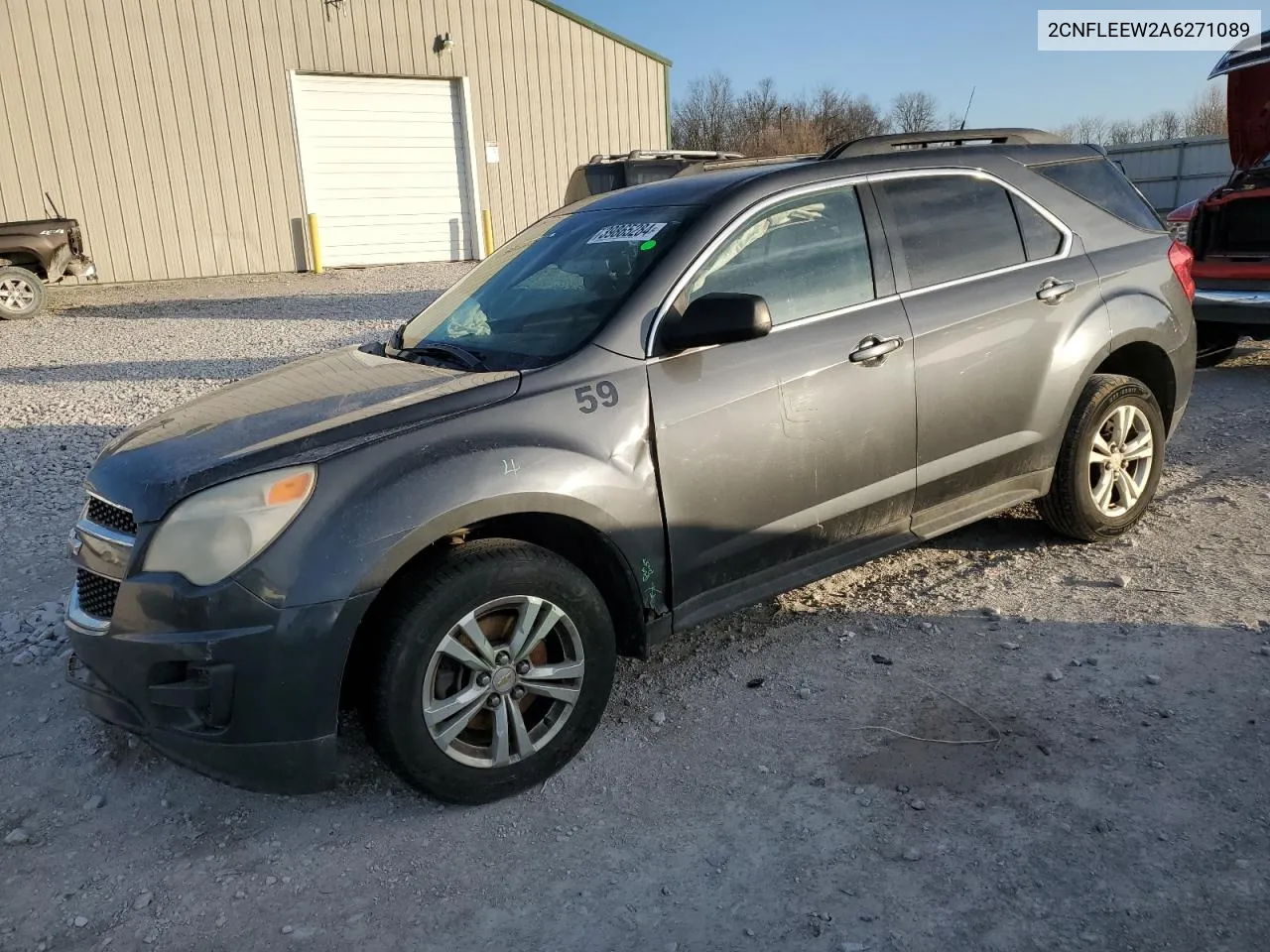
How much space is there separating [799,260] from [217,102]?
1617cm

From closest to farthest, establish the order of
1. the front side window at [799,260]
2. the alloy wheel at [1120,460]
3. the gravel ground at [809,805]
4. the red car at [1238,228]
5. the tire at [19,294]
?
the gravel ground at [809,805]
the front side window at [799,260]
the alloy wheel at [1120,460]
the red car at [1238,228]
the tire at [19,294]

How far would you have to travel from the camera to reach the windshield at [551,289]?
334cm

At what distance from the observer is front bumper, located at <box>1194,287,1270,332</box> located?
7.23 metres

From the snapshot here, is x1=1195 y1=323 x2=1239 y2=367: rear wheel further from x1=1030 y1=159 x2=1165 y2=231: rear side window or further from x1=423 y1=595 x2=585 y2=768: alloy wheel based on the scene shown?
x1=423 y1=595 x2=585 y2=768: alloy wheel

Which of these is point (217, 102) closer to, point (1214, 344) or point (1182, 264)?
point (1214, 344)

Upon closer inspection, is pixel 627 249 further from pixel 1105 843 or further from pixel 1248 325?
pixel 1248 325

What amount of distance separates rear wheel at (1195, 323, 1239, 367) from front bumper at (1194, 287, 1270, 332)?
410 millimetres

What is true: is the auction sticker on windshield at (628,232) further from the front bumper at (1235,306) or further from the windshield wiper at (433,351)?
the front bumper at (1235,306)

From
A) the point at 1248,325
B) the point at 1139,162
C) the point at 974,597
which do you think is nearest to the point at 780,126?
the point at 1139,162

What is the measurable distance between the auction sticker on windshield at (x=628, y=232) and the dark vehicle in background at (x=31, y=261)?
11943 mm

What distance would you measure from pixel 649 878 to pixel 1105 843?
1218 mm

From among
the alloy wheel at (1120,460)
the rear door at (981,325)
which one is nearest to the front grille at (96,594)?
the rear door at (981,325)

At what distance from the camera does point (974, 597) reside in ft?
13.7

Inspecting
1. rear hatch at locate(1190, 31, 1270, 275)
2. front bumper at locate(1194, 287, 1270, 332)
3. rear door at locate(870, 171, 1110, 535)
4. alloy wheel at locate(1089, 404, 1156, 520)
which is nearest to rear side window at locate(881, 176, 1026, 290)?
rear door at locate(870, 171, 1110, 535)
